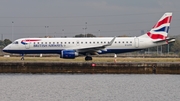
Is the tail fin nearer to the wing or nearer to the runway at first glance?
the wing

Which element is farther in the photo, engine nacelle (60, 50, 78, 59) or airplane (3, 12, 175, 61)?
airplane (3, 12, 175, 61)

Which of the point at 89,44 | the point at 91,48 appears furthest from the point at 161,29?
the point at 91,48

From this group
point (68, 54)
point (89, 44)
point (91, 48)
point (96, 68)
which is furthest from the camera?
point (89, 44)

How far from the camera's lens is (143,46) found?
82.0m

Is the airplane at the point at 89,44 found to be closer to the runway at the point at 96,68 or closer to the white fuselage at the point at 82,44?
the white fuselage at the point at 82,44

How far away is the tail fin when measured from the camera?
83.6m

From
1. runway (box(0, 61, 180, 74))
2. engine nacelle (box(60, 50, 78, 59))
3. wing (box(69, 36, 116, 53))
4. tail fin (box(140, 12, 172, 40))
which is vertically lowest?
runway (box(0, 61, 180, 74))

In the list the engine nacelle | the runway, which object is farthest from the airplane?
the runway

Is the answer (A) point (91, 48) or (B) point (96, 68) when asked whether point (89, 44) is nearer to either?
(A) point (91, 48)

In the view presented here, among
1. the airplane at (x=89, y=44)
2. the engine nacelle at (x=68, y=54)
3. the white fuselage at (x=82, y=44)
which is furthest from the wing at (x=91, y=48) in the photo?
the engine nacelle at (x=68, y=54)

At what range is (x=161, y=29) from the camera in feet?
275
